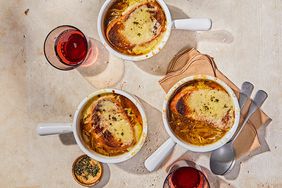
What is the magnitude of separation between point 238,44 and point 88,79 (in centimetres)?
54

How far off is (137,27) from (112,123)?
0.32m

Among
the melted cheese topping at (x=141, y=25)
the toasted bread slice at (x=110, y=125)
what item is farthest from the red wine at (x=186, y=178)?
the melted cheese topping at (x=141, y=25)

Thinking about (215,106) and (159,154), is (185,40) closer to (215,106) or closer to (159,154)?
(215,106)

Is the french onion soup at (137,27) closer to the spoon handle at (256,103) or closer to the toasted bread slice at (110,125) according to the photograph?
the toasted bread slice at (110,125)

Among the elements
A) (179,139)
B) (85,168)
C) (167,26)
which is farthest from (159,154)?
(167,26)

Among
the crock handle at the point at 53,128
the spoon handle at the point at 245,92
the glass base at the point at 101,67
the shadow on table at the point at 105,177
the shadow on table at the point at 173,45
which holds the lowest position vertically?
the shadow on table at the point at 105,177

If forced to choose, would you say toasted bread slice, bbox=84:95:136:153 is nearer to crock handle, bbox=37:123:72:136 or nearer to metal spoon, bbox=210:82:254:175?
crock handle, bbox=37:123:72:136

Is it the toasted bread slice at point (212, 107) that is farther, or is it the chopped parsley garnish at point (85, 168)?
the chopped parsley garnish at point (85, 168)

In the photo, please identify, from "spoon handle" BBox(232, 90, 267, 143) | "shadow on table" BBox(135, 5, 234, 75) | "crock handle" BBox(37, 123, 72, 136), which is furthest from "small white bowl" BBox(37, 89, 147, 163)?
"spoon handle" BBox(232, 90, 267, 143)

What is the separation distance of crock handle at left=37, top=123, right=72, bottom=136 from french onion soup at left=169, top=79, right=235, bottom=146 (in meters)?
0.34

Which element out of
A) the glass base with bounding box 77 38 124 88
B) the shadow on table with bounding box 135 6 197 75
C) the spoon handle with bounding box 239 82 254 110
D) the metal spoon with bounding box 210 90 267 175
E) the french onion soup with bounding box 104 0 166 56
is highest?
the french onion soup with bounding box 104 0 166 56

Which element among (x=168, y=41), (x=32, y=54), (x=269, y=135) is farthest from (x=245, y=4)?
(x=32, y=54)

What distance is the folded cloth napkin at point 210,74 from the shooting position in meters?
1.89

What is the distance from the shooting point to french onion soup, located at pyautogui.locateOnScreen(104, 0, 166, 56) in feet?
5.91
